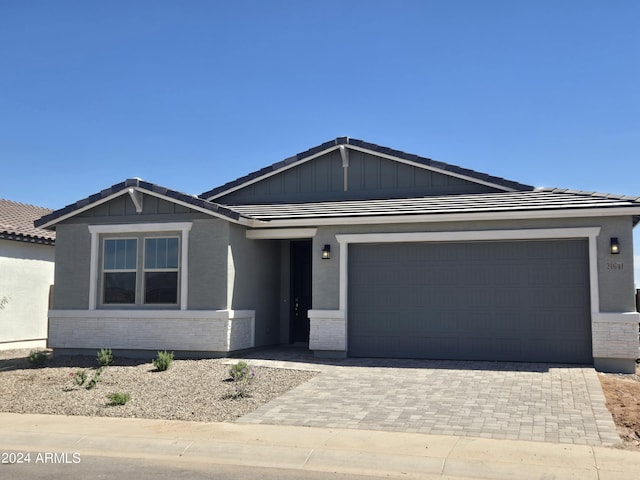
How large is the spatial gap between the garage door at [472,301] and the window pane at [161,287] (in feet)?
13.4

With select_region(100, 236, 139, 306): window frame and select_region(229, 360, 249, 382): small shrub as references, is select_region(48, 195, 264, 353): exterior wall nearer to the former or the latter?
select_region(100, 236, 139, 306): window frame

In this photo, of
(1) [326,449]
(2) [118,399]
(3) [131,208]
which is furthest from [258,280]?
(1) [326,449]

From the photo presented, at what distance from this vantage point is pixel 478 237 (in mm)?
13914

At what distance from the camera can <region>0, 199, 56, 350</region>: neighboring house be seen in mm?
18375

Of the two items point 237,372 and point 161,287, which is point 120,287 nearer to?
point 161,287

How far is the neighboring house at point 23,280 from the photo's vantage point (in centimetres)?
1838

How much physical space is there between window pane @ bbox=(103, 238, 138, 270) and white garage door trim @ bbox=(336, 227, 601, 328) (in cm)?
492

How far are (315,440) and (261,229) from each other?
314 inches

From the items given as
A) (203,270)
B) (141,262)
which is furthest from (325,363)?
(141,262)

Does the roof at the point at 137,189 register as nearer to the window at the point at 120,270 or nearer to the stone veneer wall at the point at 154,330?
the window at the point at 120,270

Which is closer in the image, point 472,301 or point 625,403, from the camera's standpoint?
point 625,403

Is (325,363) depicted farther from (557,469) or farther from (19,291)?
(19,291)

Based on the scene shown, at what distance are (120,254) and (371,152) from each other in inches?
278

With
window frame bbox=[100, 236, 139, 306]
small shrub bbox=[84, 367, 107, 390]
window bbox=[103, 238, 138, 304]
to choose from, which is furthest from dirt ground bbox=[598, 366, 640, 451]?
window bbox=[103, 238, 138, 304]
